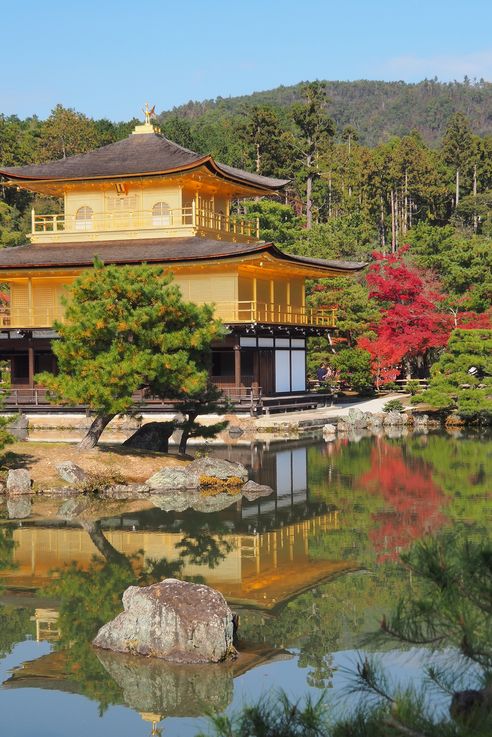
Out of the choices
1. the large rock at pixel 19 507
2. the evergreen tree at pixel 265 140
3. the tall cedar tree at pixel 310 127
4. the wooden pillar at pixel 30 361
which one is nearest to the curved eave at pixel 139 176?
the wooden pillar at pixel 30 361

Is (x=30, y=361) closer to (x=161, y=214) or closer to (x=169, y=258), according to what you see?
(x=169, y=258)

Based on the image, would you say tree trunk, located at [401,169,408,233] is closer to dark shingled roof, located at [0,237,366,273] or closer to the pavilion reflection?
dark shingled roof, located at [0,237,366,273]

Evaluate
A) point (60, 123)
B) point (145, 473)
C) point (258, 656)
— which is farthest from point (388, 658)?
point (60, 123)

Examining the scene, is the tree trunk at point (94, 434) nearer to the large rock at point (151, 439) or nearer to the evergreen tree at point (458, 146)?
the large rock at point (151, 439)

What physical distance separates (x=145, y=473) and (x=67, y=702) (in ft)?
38.4

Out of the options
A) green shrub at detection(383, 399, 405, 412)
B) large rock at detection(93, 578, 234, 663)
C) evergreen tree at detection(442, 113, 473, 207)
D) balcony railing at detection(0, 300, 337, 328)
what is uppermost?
evergreen tree at detection(442, 113, 473, 207)

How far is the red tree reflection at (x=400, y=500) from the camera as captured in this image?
583 inches

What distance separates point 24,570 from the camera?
13.7 meters

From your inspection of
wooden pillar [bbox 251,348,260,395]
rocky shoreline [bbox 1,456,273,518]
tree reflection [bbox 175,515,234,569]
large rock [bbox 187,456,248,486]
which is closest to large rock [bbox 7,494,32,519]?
rocky shoreline [bbox 1,456,273,518]

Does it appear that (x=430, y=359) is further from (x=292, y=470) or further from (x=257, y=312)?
(x=292, y=470)

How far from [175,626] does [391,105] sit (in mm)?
141282

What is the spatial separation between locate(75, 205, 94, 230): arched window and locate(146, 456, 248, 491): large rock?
697 inches

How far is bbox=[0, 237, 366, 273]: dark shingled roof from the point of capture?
107ft

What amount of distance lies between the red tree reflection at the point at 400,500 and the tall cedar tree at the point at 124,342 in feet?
13.6
